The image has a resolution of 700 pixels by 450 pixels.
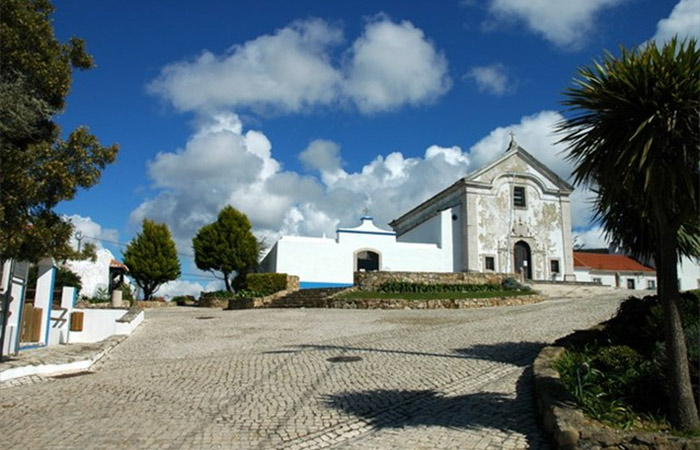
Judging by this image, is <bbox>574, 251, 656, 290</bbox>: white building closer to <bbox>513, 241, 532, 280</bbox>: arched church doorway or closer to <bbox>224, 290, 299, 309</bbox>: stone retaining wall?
<bbox>513, 241, 532, 280</bbox>: arched church doorway

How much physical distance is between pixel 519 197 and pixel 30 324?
31800 millimetres

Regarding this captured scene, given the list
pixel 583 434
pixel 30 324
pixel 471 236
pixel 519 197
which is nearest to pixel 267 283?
pixel 471 236

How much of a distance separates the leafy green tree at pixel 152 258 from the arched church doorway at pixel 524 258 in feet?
76.7

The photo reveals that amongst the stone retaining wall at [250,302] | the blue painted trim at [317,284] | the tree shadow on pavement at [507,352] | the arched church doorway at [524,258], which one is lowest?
the tree shadow on pavement at [507,352]

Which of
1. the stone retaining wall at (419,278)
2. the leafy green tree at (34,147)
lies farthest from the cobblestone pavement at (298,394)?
the stone retaining wall at (419,278)

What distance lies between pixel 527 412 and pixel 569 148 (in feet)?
11.2

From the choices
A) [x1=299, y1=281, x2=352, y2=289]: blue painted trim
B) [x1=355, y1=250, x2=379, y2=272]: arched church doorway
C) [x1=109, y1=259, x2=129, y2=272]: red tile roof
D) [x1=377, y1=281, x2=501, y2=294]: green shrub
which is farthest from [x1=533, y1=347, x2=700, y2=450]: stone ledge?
[x1=109, y1=259, x2=129, y2=272]: red tile roof

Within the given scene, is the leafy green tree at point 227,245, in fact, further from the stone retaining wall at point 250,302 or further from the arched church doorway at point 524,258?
the arched church doorway at point 524,258

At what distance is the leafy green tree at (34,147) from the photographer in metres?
9.46

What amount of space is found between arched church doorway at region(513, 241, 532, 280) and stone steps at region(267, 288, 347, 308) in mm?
15504

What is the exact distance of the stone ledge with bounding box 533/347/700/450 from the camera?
17.4 ft

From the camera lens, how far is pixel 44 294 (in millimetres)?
15211

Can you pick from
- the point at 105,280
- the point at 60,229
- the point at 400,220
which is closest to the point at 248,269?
the point at 105,280

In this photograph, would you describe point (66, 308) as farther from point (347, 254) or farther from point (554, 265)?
point (554, 265)
